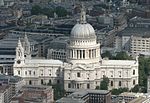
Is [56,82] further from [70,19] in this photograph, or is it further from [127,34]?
[70,19]

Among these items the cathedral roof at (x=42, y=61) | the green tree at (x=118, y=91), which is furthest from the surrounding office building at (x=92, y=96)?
the cathedral roof at (x=42, y=61)

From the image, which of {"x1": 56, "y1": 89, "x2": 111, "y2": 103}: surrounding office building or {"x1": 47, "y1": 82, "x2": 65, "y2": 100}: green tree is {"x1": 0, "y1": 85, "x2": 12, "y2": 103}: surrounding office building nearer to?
{"x1": 47, "y1": 82, "x2": 65, "y2": 100}: green tree

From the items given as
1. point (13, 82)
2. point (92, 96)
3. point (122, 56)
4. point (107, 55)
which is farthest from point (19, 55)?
point (92, 96)

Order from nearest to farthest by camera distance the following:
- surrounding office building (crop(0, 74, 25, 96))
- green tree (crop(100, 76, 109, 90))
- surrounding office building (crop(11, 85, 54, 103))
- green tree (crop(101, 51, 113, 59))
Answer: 1. surrounding office building (crop(11, 85, 54, 103))
2. surrounding office building (crop(0, 74, 25, 96))
3. green tree (crop(100, 76, 109, 90))
4. green tree (crop(101, 51, 113, 59))

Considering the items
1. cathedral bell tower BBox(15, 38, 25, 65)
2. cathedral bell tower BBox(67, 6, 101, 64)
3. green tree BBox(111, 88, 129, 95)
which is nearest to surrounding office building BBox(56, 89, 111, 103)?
green tree BBox(111, 88, 129, 95)

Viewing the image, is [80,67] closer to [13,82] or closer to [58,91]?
[58,91]

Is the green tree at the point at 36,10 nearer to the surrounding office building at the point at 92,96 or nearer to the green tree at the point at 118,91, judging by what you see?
the green tree at the point at 118,91
